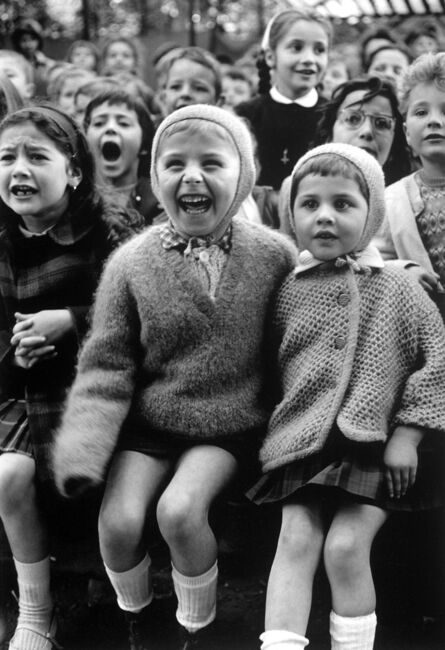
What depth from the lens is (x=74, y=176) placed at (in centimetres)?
258

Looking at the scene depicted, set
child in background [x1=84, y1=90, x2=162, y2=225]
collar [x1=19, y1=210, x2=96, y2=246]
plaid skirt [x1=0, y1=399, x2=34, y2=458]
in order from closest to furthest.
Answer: plaid skirt [x1=0, y1=399, x2=34, y2=458] → collar [x1=19, y1=210, x2=96, y2=246] → child in background [x1=84, y1=90, x2=162, y2=225]

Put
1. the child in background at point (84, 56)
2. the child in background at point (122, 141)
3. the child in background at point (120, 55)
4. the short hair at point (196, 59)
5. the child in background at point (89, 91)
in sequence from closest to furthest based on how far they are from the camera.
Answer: the child in background at point (122, 141) < the child in background at point (89, 91) < the short hair at point (196, 59) < the child in background at point (120, 55) < the child in background at point (84, 56)

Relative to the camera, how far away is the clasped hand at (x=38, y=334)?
92.5 inches

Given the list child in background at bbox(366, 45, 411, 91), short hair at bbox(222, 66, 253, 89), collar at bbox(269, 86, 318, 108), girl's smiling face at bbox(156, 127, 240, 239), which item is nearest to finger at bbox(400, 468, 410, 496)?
girl's smiling face at bbox(156, 127, 240, 239)

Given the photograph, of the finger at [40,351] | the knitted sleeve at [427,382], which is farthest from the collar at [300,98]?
the finger at [40,351]

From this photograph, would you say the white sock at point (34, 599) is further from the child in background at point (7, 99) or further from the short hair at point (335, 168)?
the child in background at point (7, 99)

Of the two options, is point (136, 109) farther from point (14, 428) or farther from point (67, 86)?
point (14, 428)

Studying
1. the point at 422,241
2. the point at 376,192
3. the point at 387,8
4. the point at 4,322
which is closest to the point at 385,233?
the point at 422,241

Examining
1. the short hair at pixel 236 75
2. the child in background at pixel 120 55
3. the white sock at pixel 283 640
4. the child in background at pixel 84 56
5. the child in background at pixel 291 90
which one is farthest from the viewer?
the child in background at pixel 84 56

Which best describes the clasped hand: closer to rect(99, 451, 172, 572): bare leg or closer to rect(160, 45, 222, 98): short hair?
rect(99, 451, 172, 572): bare leg

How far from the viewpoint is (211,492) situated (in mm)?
2082

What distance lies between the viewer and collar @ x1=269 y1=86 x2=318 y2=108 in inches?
151

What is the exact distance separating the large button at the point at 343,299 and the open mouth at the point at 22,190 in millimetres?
1085

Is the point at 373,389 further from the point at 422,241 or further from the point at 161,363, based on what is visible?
the point at 422,241
